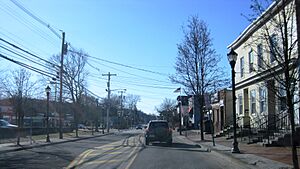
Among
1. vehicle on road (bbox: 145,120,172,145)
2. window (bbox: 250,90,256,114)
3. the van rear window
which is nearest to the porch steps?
vehicle on road (bbox: 145,120,172,145)

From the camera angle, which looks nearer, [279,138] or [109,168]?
[109,168]

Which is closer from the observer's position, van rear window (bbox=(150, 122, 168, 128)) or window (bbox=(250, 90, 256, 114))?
van rear window (bbox=(150, 122, 168, 128))

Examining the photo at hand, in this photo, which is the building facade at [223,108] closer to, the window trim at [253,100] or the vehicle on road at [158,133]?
the window trim at [253,100]

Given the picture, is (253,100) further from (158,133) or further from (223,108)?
(223,108)

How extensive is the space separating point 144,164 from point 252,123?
1747 cm

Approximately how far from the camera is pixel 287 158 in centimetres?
1772

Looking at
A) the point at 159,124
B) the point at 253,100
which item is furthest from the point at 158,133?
the point at 253,100

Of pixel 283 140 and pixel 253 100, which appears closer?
pixel 283 140

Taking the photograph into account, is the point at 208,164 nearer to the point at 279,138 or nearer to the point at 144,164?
the point at 144,164

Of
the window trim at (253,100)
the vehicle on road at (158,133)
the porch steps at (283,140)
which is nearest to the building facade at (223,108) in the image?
the window trim at (253,100)

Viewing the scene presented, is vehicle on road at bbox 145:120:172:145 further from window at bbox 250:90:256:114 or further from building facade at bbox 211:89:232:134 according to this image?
building facade at bbox 211:89:232:134

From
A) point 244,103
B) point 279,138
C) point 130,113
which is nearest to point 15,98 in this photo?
point 244,103

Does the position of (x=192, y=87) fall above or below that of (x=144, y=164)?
above

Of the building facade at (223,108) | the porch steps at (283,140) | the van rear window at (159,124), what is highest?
the building facade at (223,108)
